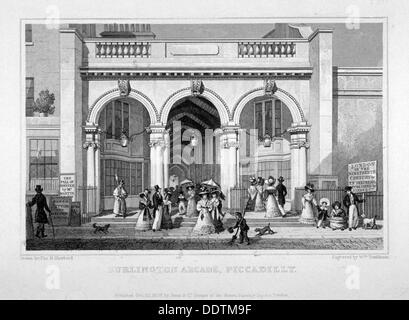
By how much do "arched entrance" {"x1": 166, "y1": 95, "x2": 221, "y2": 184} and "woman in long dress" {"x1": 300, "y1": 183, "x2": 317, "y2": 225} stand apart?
5.48 ft

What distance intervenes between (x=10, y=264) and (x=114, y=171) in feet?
7.97

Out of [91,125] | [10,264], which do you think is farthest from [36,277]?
[91,125]

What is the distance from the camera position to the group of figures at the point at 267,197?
24.9 feet

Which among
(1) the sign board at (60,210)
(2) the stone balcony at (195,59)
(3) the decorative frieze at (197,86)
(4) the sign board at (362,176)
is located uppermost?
(2) the stone balcony at (195,59)

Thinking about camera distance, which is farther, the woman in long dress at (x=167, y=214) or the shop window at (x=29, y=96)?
the woman in long dress at (x=167, y=214)

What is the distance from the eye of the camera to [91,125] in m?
7.79

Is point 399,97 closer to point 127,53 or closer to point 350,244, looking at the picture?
Result: point 350,244

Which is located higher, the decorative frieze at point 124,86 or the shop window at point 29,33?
the shop window at point 29,33

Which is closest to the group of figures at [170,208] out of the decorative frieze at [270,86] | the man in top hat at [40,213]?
the man in top hat at [40,213]

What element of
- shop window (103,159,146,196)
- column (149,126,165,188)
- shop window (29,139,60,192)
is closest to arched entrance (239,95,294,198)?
column (149,126,165,188)

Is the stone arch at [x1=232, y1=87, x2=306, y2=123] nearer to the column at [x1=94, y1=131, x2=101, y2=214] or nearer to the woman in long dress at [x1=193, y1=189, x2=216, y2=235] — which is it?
the woman in long dress at [x1=193, y1=189, x2=216, y2=235]

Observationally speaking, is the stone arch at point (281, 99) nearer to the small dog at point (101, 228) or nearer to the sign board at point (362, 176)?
the sign board at point (362, 176)

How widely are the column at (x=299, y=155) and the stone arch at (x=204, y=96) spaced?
51.0 inches

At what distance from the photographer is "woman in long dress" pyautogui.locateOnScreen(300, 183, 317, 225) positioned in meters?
7.42
